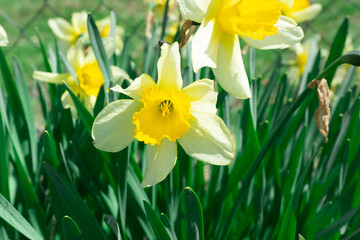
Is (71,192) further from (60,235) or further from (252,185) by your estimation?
(252,185)

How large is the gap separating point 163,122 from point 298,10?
763mm

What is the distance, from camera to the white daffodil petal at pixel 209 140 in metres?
0.82

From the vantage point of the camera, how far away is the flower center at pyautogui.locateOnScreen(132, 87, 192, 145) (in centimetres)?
81

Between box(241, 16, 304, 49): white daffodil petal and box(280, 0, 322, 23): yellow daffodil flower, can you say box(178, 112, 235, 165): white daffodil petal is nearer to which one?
box(241, 16, 304, 49): white daffodil petal

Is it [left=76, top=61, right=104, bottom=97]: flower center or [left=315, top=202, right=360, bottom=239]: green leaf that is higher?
[left=76, top=61, right=104, bottom=97]: flower center

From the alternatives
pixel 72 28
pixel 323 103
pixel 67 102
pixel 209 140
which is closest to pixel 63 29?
pixel 72 28

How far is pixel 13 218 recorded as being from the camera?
2.89 feet

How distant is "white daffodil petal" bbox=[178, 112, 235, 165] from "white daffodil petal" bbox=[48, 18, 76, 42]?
92cm

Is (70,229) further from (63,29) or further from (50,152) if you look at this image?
(63,29)

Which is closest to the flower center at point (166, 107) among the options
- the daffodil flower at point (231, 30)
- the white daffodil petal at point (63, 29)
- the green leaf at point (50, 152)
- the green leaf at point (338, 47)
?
the daffodil flower at point (231, 30)

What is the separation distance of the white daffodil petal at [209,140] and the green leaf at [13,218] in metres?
0.38

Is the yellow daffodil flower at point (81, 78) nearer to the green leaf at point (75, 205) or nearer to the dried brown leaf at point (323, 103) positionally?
the green leaf at point (75, 205)

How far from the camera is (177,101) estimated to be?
2.72 ft

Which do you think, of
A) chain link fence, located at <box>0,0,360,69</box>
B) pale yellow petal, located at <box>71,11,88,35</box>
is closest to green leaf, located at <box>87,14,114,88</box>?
pale yellow petal, located at <box>71,11,88,35</box>
